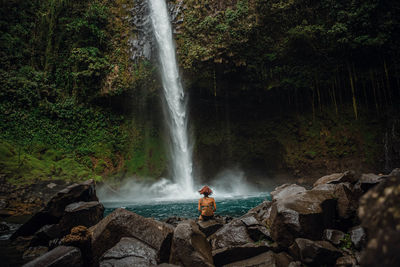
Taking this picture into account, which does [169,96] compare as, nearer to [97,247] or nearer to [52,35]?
[52,35]

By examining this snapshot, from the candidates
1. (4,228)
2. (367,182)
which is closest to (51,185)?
(4,228)

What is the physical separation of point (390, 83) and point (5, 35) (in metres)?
28.1

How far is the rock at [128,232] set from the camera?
13.5 ft

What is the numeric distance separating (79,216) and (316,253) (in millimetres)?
5560

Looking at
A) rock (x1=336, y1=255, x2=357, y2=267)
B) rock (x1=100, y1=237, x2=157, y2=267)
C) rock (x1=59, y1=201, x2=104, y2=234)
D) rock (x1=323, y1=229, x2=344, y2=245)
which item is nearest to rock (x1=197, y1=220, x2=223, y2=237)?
rock (x1=100, y1=237, x2=157, y2=267)

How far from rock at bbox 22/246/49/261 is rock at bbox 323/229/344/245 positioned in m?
5.49

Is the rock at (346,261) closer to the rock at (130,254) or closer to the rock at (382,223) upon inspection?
the rock at (382,223)

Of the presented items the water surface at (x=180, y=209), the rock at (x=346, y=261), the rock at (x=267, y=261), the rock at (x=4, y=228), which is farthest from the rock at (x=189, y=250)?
the rock at (x=4, y=228)

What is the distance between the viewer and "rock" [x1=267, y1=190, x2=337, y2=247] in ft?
12.8

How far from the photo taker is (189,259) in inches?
139

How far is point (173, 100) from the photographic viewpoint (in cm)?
1738

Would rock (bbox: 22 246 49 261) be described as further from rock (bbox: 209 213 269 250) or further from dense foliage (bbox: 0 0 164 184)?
dense foliage (bbox: 0 0 164 184)

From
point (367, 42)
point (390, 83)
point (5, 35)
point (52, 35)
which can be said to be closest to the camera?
point (367, 42)

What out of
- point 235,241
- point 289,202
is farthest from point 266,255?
point 289,202
